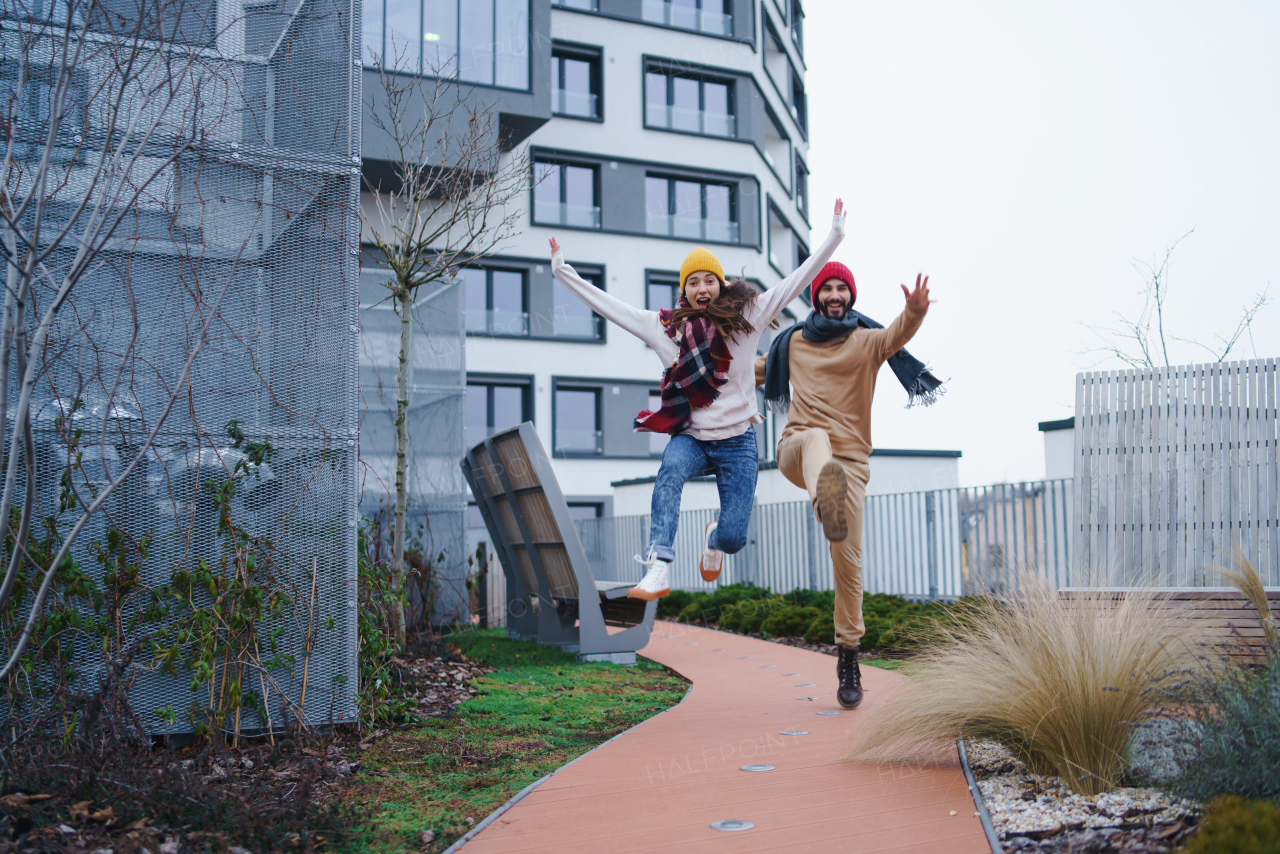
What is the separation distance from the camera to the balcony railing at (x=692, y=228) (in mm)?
28562

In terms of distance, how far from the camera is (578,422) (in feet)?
90.2

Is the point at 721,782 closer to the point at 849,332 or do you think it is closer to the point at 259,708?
the point at 259,708

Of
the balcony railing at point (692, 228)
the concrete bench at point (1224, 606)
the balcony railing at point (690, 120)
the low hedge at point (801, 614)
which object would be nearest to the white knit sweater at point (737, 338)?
the concrete bench at point (1224, 606)

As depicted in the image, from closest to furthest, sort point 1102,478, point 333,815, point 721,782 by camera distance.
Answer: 1. point 333,815
2. point 721,782
3. point 1102,478

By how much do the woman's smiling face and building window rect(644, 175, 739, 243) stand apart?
23898mm

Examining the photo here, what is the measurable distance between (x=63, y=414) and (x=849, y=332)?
12.2 feet

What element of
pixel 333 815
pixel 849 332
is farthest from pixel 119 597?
pixel 849 332

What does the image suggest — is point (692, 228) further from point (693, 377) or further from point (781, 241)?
Result: point (693, 377)

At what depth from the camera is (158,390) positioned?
420cm

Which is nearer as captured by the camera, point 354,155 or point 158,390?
point 158,390

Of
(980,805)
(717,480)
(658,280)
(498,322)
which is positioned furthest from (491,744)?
(658,280)

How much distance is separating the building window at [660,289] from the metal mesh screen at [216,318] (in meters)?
23.4

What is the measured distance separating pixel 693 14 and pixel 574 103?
16.3 feet

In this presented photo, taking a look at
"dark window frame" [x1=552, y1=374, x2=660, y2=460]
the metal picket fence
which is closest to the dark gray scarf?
the metal picket fence
